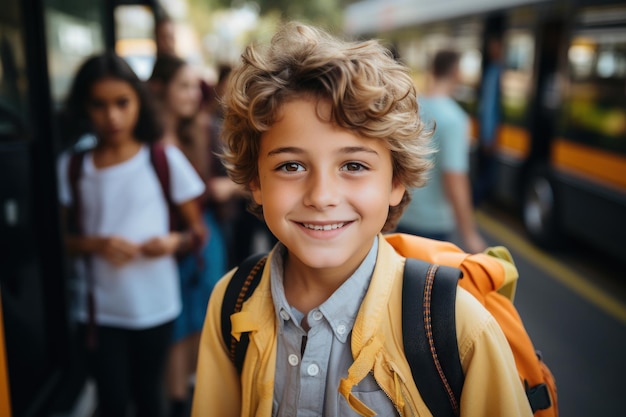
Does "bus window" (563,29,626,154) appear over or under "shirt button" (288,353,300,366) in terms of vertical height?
over

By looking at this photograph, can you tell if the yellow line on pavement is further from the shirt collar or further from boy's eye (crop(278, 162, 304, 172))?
boy's eye (crop(278, 162, 304, 172))

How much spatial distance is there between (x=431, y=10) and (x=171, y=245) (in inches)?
364

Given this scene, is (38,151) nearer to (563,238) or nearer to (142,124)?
(142,124)

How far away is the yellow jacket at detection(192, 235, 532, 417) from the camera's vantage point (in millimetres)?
1269

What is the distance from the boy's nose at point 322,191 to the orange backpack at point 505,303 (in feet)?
1.29

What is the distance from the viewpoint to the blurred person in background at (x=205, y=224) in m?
3.29

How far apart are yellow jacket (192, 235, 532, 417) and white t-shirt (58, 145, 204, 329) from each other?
47.1 inches

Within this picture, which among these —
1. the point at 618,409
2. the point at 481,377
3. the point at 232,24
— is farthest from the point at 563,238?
the point at 232,24

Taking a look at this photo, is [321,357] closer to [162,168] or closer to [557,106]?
[162,168]

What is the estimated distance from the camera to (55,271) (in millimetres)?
3285

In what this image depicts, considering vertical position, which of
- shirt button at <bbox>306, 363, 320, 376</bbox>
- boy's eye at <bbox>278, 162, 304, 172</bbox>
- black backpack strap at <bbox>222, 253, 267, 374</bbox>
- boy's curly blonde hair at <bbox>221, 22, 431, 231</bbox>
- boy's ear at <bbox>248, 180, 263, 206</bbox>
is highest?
boy's curly blonde hair at <bbox>221, 22, 431, 231</bbox>

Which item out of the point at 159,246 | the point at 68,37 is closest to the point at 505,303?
the point at 159,246

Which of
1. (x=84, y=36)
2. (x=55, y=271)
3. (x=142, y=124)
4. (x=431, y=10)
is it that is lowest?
(x=55, y=271)

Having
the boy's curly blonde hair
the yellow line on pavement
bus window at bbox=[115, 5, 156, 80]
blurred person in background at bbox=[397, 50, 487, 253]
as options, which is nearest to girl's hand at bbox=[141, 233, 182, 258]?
the boy's curly blonde hair
